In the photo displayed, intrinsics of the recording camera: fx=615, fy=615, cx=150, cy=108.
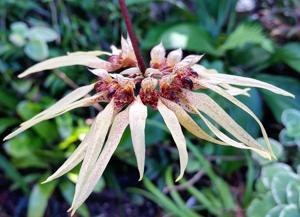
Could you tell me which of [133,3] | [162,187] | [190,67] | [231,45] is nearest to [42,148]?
[162,187]

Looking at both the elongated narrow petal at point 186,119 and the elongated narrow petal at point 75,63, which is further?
the elongated narrow petal at point 75,63

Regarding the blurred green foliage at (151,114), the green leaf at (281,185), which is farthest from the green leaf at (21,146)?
the green leaf at (281,185)

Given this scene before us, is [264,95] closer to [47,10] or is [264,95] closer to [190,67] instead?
[47,10]

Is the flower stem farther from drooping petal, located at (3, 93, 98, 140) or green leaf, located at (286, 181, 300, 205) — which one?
green leaf, located at (286, 181, 300, 205)

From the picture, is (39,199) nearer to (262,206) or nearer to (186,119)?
(262,206)

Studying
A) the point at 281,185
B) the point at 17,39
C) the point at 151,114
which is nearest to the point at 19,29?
the point at 17,39

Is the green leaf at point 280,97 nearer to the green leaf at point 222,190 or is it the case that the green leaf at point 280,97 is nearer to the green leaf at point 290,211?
the green leaf at point 222,190

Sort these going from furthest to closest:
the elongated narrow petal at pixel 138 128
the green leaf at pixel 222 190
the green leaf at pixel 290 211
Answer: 1. the green leaf at pixel 222 190
2. the green leaf at pixel 290 211
3. the elongated narrow petal at pixel 138 128
